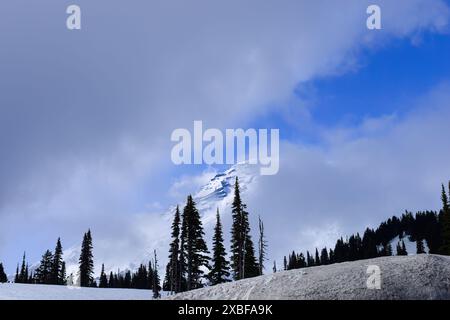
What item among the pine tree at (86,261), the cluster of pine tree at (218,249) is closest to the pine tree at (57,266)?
the pine tree at (86,261)

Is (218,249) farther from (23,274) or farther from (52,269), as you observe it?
(23,274)

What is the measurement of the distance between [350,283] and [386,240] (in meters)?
182

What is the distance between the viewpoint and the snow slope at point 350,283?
1412cm

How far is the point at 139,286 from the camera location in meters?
108

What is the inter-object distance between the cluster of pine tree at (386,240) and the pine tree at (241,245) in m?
58.6

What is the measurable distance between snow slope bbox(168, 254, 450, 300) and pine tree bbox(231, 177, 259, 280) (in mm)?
35206

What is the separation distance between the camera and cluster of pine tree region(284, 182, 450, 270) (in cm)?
13388

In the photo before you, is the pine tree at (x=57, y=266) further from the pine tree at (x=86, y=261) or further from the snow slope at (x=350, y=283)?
the snow slope at (x=350, y=283)

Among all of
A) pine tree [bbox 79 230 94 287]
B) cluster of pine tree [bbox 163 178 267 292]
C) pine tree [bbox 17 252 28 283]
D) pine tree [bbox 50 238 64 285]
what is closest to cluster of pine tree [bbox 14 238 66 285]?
pine tree [bbox 50 238 64 285]

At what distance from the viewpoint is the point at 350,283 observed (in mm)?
14539

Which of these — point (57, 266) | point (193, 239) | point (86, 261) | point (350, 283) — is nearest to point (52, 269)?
point (57, 266)

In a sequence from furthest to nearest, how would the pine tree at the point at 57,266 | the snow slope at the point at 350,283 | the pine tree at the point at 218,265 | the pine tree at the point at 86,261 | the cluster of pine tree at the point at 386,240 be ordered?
the cluster of pine tree at the point at 386,240 → the pine tree at the point at 57,266 → the pine tree at the point at 86,261 → the pine tree at the point at 218,265 → the snow slope at the point at 350,283

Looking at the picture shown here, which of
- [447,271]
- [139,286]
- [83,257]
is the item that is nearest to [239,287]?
[447,271]
